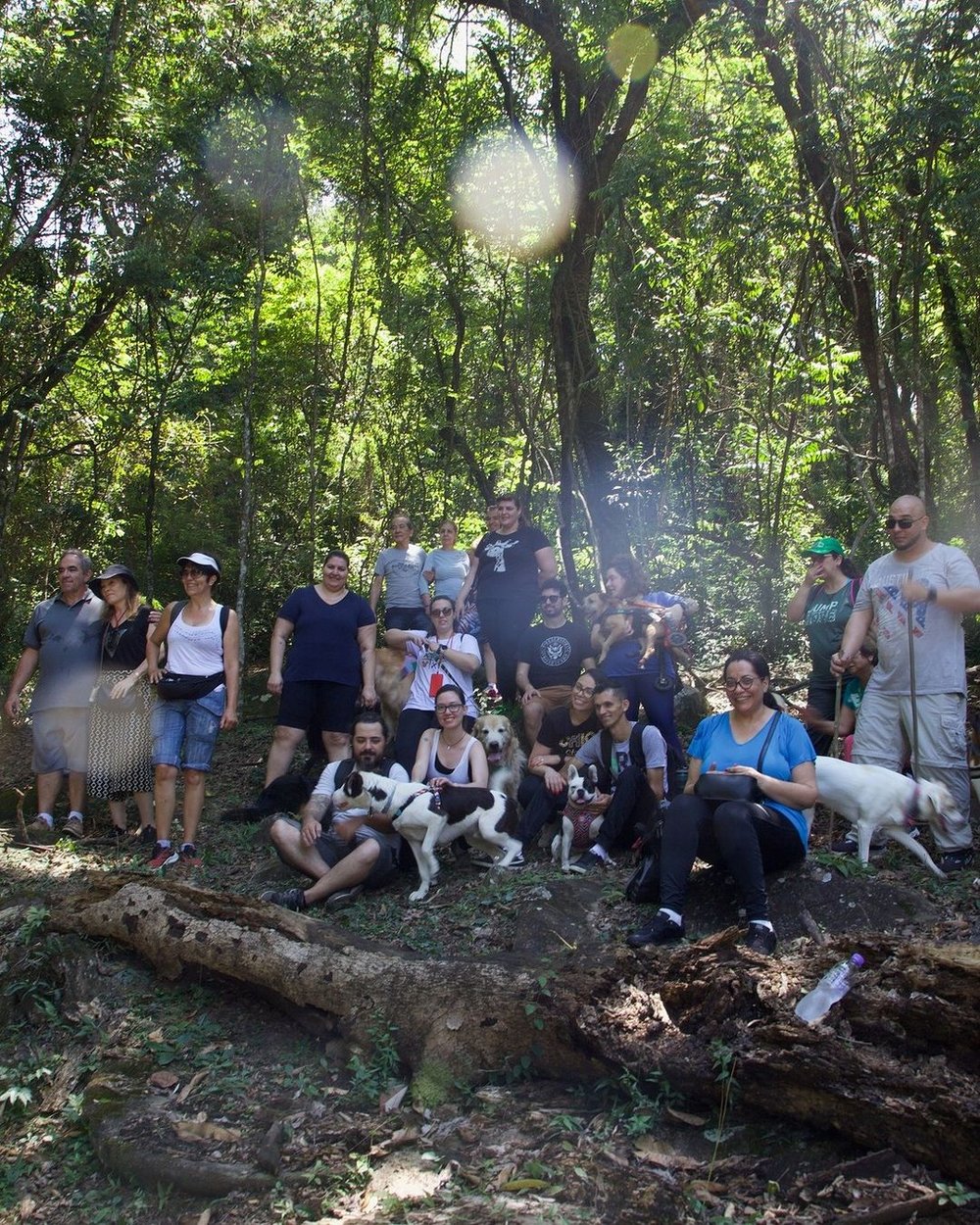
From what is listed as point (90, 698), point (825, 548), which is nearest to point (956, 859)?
point (825, 548)

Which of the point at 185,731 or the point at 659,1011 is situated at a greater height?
the point at 185,731

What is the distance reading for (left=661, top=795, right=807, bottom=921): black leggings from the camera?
461 cm

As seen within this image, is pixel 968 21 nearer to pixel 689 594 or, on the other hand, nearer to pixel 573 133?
pixel 573 133

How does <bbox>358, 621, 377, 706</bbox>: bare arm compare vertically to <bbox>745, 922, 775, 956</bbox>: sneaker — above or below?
above

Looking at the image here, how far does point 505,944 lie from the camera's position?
5086 mm

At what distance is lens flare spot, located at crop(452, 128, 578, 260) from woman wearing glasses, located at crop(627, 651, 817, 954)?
25.4 feet

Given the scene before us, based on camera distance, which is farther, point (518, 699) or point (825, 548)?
point (518, 699)

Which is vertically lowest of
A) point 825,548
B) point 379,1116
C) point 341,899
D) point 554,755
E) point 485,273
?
point 379,1116

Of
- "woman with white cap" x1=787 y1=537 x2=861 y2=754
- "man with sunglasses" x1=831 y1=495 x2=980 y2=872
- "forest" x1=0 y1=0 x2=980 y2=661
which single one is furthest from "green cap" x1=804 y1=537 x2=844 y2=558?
"forest" x1=0 y1=0 x2=980 y2=661

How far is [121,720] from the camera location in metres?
7.58

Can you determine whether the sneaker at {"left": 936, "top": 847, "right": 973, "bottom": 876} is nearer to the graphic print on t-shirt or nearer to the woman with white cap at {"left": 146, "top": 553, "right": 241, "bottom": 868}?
the graphic print on t-shirt

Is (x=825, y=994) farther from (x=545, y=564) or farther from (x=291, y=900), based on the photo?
(x=545, y=564)

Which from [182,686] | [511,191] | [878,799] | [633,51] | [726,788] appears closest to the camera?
[726,788]

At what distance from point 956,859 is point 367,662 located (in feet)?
13.1
